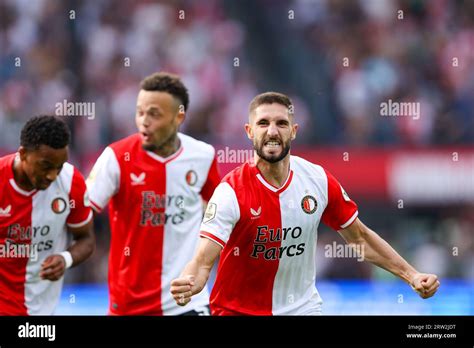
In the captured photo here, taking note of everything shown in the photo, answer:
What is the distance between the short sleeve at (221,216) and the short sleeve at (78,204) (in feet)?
4.74

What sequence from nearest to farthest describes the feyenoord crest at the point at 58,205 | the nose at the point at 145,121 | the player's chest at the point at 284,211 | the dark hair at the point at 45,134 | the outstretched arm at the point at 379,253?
the player's chest at the point at 284,211 → the outstretched arm at the point at 379,253 → the dark hair at the point at 45,134 → the feyenoord crest at the point at 58,205 → the nose at the point at 145,121

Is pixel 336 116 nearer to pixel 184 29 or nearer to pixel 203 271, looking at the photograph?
pixel 184 29

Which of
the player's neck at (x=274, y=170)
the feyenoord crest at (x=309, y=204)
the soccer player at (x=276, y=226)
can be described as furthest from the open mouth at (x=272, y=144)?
the feyenoord crest at (x=309, y=204)

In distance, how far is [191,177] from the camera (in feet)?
26.6

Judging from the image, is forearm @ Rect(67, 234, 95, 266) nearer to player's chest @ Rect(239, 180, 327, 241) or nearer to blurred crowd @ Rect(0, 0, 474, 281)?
player's chest @ Rect(239, 180, 327, 241)

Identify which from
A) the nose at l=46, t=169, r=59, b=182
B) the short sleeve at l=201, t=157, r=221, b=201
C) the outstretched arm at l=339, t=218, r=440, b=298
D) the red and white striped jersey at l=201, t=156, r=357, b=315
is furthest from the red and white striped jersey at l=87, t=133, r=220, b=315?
the outstretched arm at l=339, t=218, r=440, b=298

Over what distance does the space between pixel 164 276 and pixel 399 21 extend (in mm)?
9113

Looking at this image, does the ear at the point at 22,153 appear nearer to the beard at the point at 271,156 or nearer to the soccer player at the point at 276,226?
the soccer player at the point at 276,226

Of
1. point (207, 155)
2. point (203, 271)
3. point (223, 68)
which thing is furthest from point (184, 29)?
point (203, 271)

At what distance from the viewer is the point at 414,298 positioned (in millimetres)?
12367

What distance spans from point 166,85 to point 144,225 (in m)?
1.11

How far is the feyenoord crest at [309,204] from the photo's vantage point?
662cm

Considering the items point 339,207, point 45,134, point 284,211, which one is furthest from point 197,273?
point 45,134

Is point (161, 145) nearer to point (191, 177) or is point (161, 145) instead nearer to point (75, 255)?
point (191, 177)
